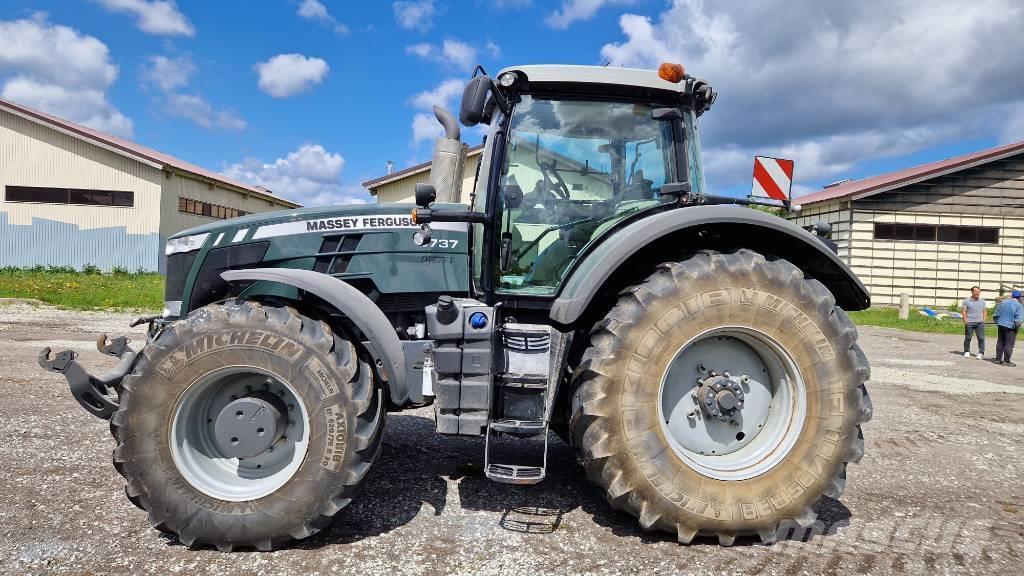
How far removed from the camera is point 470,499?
11.3 ft

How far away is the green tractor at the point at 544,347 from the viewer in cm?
282

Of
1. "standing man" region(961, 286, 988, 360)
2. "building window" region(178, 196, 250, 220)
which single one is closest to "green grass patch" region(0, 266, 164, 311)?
"building window" region(178, 196, 250, 220)

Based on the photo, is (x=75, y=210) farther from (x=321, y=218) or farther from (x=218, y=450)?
(x=218, y=450)

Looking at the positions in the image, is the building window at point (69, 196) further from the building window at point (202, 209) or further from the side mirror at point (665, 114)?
the side mirror at point (665, 114)

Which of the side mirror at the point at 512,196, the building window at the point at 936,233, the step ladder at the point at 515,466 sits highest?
the building window at the point at 936,233

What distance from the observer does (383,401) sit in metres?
3.06

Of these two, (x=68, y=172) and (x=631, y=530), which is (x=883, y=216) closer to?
(x=631, y=530)

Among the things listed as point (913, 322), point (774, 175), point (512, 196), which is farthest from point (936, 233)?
point (512, 196)

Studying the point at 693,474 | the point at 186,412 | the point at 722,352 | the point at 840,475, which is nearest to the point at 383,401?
the point at 186,412

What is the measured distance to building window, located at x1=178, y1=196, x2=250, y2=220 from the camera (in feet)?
72.5

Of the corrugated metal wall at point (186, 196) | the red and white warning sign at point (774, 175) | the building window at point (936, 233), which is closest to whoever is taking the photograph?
the red and white warning sign at point (774, 175)

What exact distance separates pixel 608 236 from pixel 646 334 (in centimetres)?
62

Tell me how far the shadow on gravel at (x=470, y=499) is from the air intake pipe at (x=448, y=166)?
1.76m

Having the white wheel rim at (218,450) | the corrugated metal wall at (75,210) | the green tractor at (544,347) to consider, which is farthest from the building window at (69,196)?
the white wheel rim at (218,450)
